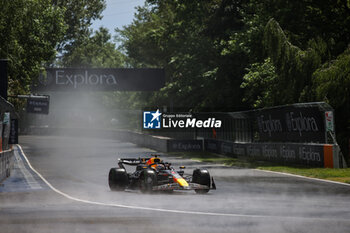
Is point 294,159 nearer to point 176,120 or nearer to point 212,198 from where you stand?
point 212,198

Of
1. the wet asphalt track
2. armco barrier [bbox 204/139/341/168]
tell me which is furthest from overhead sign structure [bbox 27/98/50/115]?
the wet asphalt track

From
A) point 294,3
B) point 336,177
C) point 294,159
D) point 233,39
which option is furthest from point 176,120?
point 336,177

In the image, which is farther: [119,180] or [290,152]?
[290,152]

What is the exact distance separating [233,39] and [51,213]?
3659cm

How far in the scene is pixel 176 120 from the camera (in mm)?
50562

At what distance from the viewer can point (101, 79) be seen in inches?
2072

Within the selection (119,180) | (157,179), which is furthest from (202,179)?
(119,180)

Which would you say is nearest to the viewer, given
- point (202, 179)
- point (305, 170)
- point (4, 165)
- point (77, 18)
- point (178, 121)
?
point (202, 179)

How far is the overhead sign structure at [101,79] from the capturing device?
52.3 meters

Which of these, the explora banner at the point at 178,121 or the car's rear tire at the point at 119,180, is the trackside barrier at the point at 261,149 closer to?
the explora banner at the point at 178,121

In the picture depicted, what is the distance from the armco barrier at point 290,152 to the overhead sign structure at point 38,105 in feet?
37.4

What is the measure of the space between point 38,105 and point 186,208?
97.8ft

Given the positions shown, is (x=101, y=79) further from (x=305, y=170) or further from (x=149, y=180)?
(x=149, y=180)

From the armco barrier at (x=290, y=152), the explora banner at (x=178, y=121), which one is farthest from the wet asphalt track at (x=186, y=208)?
the explora banner at (x=178, y=121)
